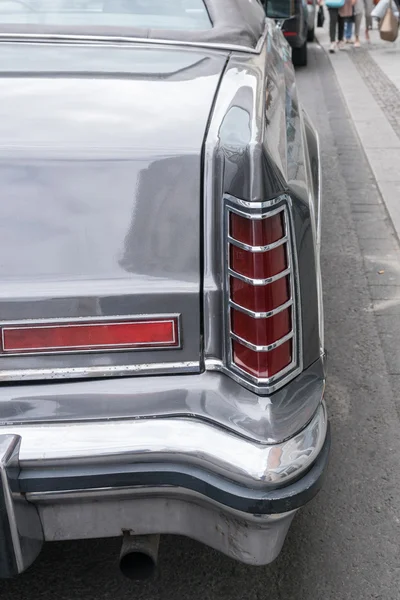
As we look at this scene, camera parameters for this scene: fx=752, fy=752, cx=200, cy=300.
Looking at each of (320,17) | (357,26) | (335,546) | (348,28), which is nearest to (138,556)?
(335,546)

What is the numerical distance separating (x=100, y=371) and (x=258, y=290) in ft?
1.39

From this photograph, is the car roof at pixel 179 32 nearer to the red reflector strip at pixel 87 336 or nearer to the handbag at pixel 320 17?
the red reflector strip at pixel 87 336

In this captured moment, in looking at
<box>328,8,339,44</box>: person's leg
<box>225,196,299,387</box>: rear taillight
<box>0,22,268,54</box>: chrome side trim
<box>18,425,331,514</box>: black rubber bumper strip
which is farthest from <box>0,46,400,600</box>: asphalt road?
<box>328,8,339,44</box>: person's leg

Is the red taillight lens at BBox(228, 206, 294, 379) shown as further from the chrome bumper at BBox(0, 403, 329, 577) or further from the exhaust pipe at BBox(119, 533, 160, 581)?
the exhaust pipe at BBox(119, 533, 160, 581)

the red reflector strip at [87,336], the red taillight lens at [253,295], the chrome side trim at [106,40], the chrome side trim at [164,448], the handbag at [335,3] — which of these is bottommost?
the handbag at [335,3]

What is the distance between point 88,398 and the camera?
1.78 m

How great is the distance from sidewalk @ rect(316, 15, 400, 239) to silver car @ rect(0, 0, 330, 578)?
3.59 m

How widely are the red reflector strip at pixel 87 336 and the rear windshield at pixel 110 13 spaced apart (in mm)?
1527

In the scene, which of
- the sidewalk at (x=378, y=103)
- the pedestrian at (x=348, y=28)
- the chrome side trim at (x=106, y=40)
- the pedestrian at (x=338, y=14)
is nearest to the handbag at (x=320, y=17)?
the sidewalk at (x=378, y=103)

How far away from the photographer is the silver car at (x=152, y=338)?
1696mm

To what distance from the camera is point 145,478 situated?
1.70 meters

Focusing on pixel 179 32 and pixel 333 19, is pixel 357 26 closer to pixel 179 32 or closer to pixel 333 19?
pixel 333 19

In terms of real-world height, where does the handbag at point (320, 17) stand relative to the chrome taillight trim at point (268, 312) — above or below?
below

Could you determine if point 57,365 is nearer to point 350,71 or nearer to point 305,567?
point 305,567
